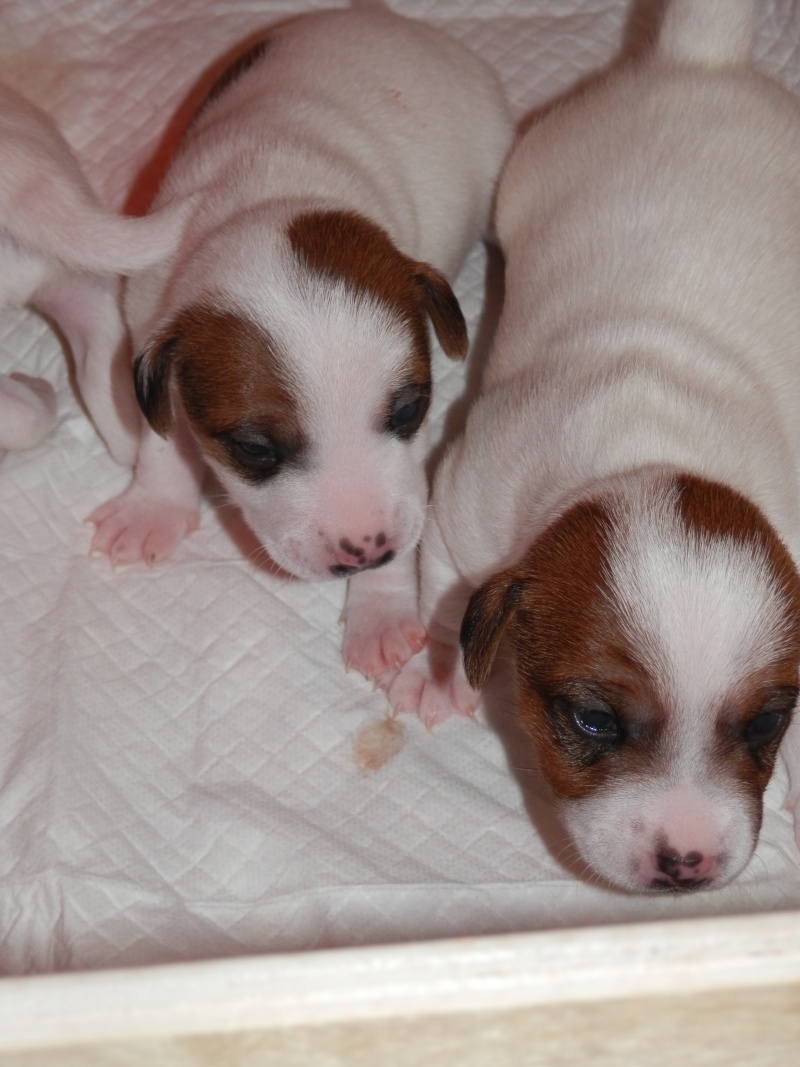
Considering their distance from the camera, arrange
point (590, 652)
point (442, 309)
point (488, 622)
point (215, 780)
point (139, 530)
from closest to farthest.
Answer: point (590, 652) → point (488, 622) → point (442, 309) → point (215, 780) → point (139, 530)

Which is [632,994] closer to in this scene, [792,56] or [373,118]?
[373,118]

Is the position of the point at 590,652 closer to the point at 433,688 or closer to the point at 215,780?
the point at 433,688

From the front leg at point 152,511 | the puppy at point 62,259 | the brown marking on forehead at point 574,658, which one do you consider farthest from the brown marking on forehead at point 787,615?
the front leg at point 152,511

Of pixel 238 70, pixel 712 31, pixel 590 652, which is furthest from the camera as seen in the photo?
pixel 238 70

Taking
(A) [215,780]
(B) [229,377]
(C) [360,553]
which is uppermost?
(B) [229,377]

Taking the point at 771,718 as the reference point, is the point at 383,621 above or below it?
below

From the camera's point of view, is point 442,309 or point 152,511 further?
point 152,511

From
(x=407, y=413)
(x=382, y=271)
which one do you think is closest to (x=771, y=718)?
(x=407, y=413)
